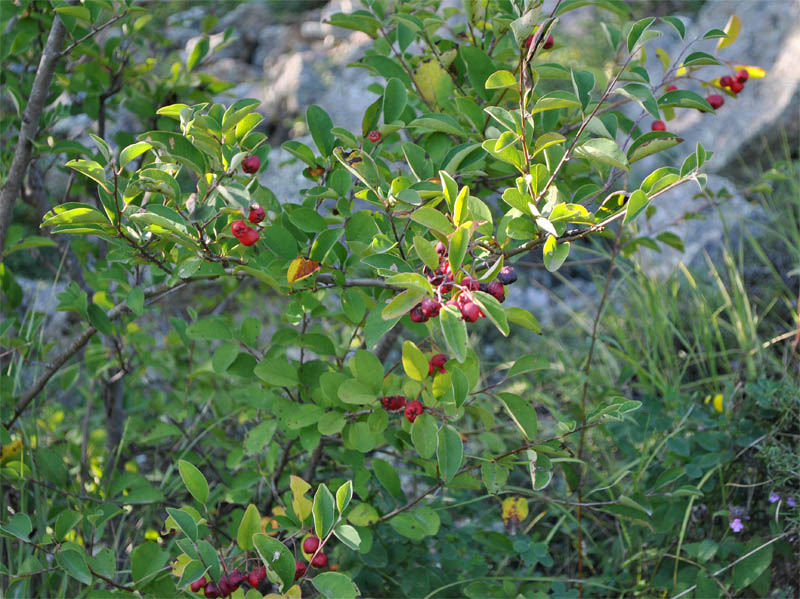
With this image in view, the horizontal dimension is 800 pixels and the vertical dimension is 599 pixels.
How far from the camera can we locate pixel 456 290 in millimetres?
935

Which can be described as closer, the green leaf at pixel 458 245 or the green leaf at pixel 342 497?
the green leaf at pixel 458 245

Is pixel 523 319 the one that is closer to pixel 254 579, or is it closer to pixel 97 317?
pixel 254 579

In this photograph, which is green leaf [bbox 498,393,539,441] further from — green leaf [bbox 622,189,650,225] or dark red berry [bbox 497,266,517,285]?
green leaf [bbox 622,189,650,225]

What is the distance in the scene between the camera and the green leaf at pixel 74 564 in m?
1.10

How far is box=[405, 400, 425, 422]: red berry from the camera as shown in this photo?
46.8 inches

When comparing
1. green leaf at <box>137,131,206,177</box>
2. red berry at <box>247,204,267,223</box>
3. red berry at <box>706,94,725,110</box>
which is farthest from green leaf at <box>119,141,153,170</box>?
red berry at <box>706,94,725,110</box>

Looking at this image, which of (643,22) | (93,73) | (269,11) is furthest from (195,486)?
(269,11)

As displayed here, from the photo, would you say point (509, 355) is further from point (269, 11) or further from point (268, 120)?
point (269, 11)

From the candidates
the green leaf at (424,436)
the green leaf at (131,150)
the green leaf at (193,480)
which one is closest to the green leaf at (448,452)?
the green leaf at (424,436)

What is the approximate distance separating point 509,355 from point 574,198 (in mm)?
1856

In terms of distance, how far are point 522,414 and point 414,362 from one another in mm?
219

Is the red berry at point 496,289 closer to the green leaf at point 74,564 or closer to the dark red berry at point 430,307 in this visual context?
the dark red berry at point 430,307

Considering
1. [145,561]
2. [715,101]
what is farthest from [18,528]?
[715,101]

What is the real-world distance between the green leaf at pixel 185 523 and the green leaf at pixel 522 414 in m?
0.53
